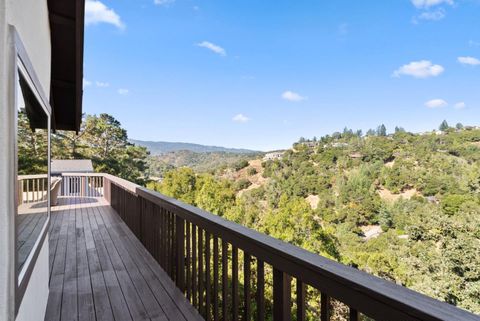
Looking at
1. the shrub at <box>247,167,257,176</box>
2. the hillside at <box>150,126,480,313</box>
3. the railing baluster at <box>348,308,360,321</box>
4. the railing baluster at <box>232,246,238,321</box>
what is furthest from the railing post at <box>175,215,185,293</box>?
the shrub at <box>247,167,257,176</box>

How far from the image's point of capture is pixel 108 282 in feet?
9.45

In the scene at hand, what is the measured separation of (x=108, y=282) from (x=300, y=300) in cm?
239

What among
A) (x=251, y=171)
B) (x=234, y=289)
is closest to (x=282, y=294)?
(x=234, y=289)

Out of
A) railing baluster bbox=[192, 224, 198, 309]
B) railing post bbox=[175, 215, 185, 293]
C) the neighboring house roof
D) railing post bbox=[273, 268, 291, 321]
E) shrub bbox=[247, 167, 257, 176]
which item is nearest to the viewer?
railing post bbox=[273, 268, 291, 321]

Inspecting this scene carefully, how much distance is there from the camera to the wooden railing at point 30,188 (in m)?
1.36

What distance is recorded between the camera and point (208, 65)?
50.2 m

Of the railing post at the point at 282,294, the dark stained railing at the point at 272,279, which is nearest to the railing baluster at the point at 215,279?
the dark stained railing at the point at 272,279

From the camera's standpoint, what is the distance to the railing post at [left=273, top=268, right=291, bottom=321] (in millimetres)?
1292

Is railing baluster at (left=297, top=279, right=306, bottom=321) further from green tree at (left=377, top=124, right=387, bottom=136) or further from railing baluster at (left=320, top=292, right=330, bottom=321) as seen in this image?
green tree at (left=377, top=124, right=387, bottom=136)

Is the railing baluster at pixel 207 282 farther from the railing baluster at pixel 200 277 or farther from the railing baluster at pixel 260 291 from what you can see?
the railing baluster at pixel 260 291

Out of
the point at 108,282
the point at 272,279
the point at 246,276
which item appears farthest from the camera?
the point at 108,282

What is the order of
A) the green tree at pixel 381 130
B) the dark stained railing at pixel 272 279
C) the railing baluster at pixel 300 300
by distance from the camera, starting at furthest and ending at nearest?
1. the green tree at pixel 381 130
2. the railing baluster at pixel 300 300
3. the dark stained railing at pixel 272 279

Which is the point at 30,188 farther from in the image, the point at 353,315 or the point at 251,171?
the point at 251,171

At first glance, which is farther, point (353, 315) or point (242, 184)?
point (242, 184)
